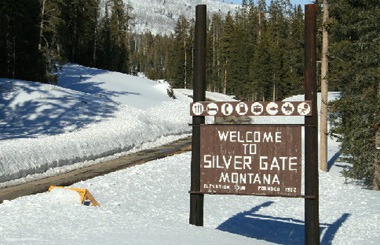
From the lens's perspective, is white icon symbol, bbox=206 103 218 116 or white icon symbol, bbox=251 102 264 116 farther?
white icon symbol, bbox=206 103 218 116

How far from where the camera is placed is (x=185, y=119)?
39.2m

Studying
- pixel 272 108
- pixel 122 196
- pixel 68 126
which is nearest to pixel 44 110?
pixel 68 126

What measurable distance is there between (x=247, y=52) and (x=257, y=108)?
2790 inches

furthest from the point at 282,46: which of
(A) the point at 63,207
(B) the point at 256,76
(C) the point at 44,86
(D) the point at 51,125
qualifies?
(A) the point at 63,207

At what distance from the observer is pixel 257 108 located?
8.48m

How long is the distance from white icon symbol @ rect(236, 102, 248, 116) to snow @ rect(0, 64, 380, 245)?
2197 mm

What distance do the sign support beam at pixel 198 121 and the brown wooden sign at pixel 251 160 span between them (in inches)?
4.2

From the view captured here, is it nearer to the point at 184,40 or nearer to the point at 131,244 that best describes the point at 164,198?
the point at 131,244

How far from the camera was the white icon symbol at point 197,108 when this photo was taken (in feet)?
29.8

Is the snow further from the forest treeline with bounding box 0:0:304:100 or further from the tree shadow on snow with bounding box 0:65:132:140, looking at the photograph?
the forest treeline with bounding box 0:0:304:100

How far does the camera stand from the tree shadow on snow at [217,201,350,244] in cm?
1214

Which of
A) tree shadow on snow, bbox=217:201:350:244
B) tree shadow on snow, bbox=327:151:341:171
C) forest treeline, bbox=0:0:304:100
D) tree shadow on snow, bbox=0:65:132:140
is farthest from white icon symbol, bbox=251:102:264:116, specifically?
forest treeline, bbox=0:0:304:100

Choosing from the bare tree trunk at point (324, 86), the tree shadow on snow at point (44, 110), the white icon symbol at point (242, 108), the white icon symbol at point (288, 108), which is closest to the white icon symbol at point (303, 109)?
the white icon symbol at point (288, 108)

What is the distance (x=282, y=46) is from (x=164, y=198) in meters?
71.2
